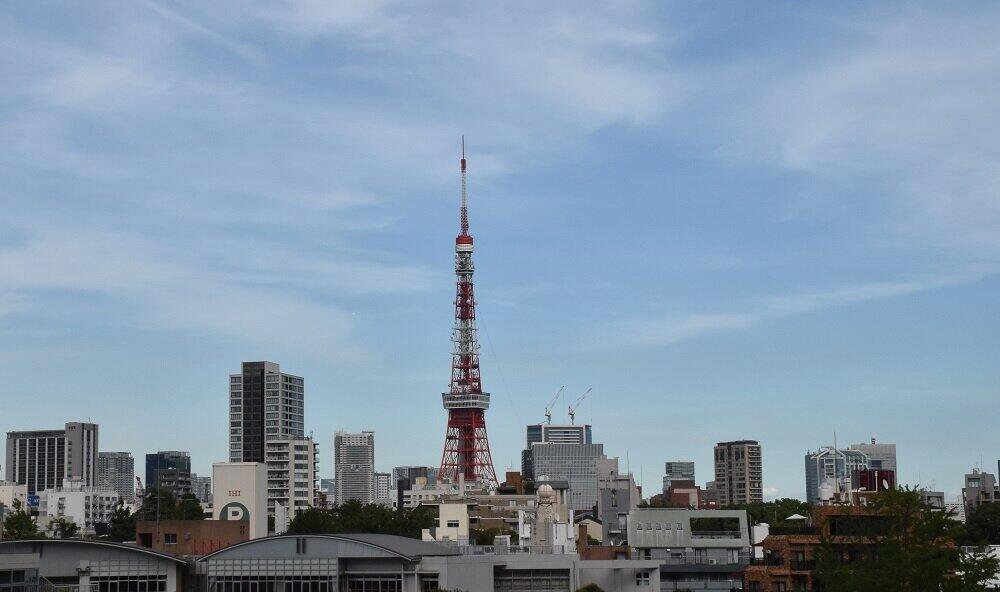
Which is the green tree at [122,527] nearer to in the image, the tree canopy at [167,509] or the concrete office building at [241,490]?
the tree canopy at [167,509]

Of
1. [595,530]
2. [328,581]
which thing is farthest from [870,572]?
[595,530]

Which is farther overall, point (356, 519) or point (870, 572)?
point (356, 519)

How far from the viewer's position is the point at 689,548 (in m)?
106

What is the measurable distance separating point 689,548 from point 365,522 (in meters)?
60.3

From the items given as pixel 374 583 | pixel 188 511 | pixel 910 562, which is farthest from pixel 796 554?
pixel 188 511

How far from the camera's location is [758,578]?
90062mm

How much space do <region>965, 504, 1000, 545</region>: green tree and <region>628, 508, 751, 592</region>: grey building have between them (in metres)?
64.9

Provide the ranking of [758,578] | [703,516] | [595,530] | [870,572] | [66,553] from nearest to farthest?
[870,572] → [66,553] → [758,578] → [703,516] → [595,530]

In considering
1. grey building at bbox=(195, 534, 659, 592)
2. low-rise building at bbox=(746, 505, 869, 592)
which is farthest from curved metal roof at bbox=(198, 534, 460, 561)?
low-rise building at bbox=(746, 505, 869, 592)

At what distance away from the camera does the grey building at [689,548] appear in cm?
10344

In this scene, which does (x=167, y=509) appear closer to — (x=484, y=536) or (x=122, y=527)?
(x=122, y=527)

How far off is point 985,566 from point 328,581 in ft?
118

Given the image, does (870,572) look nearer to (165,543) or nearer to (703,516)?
(703,516)

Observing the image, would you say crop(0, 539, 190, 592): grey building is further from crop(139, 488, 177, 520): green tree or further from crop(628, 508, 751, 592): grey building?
crop(139, 488, 177, 520): green tree
